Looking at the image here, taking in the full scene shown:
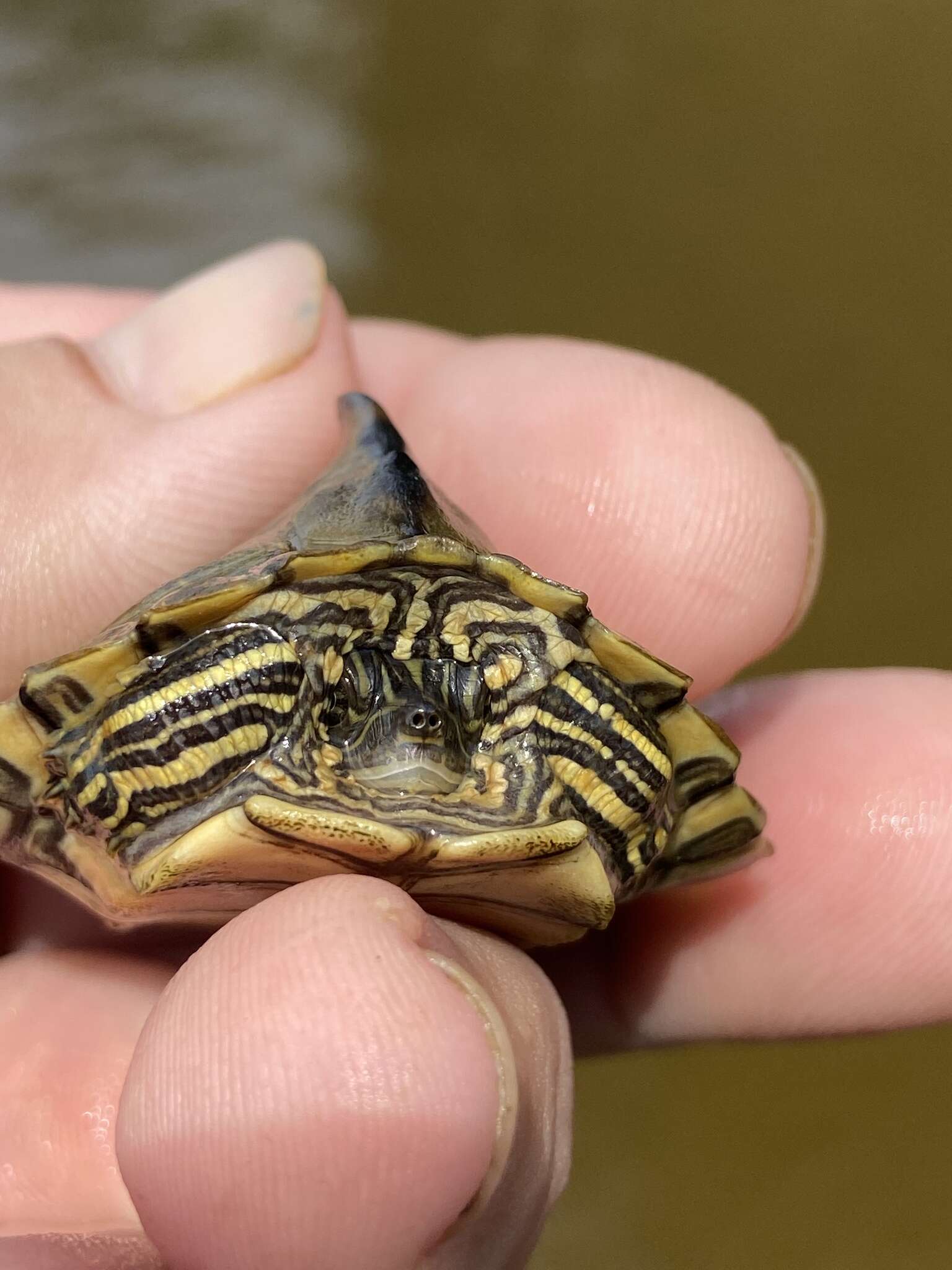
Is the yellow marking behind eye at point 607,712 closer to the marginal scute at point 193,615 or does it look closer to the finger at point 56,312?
the marginal scute at point 193,615

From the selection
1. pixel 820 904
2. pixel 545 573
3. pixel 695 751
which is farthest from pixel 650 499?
pixel 820 904

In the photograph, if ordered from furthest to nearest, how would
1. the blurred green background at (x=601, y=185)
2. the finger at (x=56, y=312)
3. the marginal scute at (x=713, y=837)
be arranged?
1. the blurred green background at (x=601, y=185)
2. the finger at (x=56, y=312)
3. the marginal scute at (x=713, y=837)

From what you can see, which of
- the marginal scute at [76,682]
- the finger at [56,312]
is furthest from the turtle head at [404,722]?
the finger at [56,312]

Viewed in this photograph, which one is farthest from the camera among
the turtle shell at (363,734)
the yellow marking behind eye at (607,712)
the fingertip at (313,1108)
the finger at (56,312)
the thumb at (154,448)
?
the finger at (56,312)

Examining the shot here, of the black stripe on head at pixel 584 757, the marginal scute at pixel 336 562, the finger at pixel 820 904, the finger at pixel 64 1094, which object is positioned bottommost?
the finger at pixel 64 1094

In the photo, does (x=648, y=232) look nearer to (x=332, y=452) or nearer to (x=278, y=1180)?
(x=332, y=452)

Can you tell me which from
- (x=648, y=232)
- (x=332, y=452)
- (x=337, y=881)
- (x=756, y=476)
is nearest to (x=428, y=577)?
(x=337, y=881)

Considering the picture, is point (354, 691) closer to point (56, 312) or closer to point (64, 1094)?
point (64, 1094)

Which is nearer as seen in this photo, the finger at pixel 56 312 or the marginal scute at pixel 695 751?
the marginal scute at pixel 695 751
